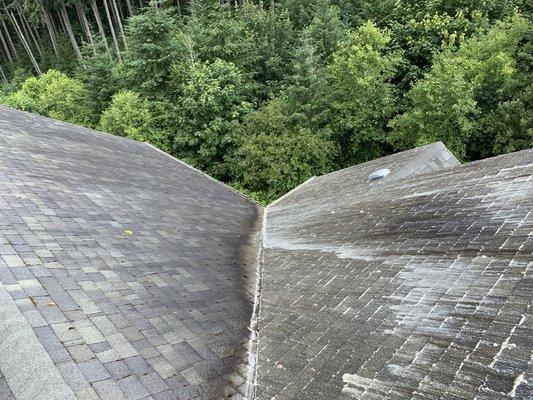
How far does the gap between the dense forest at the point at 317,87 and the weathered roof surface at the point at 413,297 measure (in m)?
11.6

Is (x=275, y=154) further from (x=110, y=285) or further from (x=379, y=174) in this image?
(x=110, y=285)

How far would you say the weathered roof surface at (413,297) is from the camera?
11.4 feet

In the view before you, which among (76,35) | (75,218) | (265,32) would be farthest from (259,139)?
(76,35)

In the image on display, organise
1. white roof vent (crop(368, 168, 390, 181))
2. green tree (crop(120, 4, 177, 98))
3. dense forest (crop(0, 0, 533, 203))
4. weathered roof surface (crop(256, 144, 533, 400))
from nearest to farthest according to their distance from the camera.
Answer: weathered roof surface (crop(256, 144, 533, 400)) → white roof vent (crop(368, 168, 390, 181)) → dense forest (crop(0, 0, 533, 203)) → green tree (crop(120, 4, 177, 98))

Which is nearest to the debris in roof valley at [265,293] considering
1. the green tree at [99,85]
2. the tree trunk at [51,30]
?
the green tree at [99,85]

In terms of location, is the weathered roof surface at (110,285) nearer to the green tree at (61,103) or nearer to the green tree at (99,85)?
the green tree at (99,85)

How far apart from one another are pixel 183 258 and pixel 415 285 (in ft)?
12.2

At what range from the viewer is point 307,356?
449cm

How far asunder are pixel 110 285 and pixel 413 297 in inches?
148

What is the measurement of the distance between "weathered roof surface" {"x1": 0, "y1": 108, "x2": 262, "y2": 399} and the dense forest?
1190 centimetres

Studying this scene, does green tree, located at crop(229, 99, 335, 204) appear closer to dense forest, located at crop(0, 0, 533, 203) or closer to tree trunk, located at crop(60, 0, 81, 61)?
dense forest, located at crop(0, 0, 533, 203)

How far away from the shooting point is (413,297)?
4.76 metres

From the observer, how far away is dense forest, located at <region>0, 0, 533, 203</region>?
762 inches

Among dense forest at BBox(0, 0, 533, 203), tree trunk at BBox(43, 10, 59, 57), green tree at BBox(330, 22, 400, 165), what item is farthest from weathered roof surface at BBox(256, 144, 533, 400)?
tree trunk at BBox(43, 10, 59, 57)
